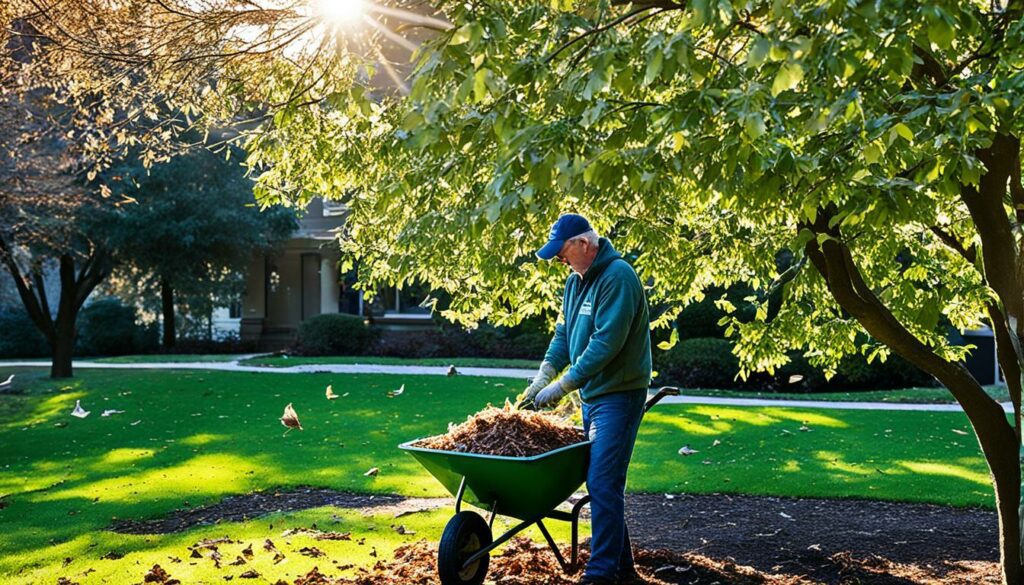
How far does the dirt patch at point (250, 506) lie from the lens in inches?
294

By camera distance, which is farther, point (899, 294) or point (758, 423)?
point (758, 423)

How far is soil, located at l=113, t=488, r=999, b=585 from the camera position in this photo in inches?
220

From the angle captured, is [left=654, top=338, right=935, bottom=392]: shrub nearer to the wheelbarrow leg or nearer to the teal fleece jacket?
the wheelbarrow leg

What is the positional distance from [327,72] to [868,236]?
11.1 feet

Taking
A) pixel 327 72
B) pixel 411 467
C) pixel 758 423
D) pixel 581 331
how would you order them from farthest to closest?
pixel 758 423, pixel 411 467, pixel 327 72, pixel 581 331

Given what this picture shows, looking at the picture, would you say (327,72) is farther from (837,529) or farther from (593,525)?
(837,529)

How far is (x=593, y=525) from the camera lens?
488 centimetres

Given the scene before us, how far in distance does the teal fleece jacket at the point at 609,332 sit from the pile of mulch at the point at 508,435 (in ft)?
0.79

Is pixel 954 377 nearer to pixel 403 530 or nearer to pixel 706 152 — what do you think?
pixel 706 152

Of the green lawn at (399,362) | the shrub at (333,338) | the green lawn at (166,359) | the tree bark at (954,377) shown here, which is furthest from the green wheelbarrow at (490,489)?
the shrub at (333,338)

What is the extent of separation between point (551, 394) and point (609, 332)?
44 centimetres

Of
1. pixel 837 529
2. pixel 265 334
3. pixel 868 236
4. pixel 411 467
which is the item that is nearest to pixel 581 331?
pixel 868 236

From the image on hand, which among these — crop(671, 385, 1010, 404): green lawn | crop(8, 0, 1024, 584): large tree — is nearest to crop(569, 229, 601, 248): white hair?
crop(8, 0, 1024, 584): large tree

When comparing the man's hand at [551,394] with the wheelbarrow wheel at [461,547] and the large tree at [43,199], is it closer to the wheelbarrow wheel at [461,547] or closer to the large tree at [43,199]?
the wheelbarrow wheel at [461,547]
